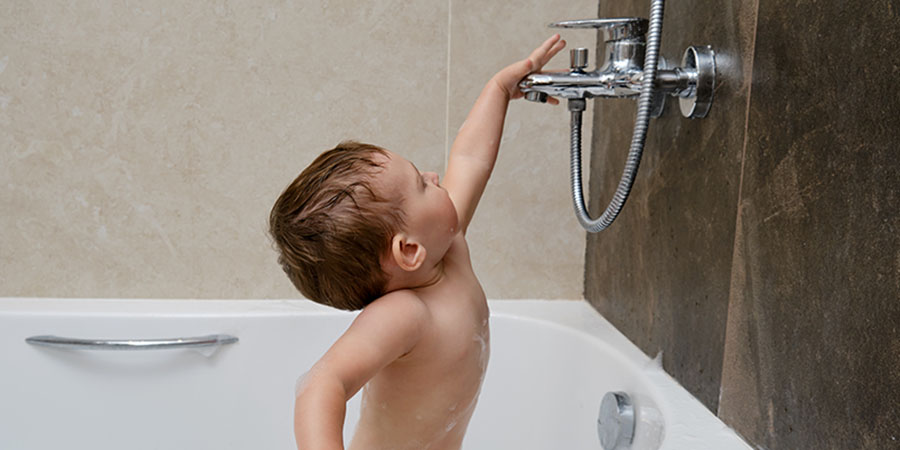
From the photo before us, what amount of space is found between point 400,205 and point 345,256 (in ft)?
0.26

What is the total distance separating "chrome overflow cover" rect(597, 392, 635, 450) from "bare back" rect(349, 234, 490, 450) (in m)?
0.20

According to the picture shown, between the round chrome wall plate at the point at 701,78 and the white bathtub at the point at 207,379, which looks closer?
the round chrome wall plate at the point at 701,78

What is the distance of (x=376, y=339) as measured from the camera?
31.6 inches

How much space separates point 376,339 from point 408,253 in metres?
0.11

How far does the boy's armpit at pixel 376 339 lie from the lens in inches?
29.6

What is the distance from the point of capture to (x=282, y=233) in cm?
84

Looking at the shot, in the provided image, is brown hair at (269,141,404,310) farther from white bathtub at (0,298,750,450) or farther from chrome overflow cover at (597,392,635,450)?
white bathtub at (0,298,750,450)

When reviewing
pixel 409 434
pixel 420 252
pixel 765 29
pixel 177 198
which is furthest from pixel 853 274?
pixel 177 198

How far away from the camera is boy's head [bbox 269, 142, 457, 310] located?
2.68 feet

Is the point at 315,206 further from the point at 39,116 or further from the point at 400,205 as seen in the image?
the point at 39,116

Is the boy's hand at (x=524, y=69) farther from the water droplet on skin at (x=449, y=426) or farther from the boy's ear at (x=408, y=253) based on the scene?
the water droplet on skin at (x=449, y=426)

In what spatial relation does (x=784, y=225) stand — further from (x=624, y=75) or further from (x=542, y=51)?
(x=542, y=51)

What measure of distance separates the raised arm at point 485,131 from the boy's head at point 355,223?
18 cm

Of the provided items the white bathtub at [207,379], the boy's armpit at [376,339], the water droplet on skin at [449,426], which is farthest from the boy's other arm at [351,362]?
the white bathtub at [207,379]
